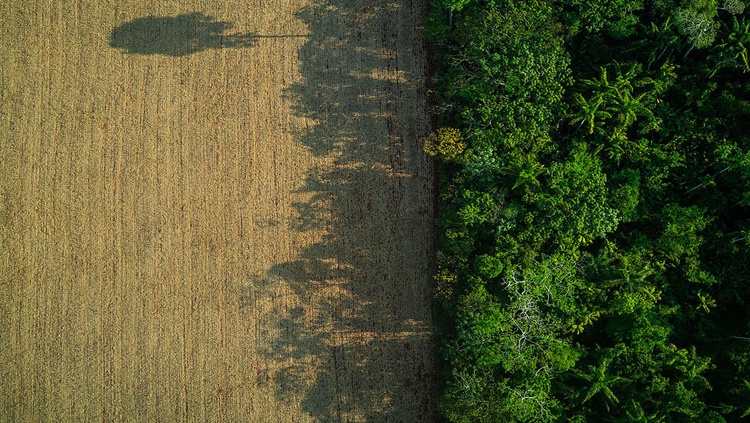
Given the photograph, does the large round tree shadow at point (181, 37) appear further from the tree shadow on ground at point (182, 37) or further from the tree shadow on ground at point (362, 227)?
the tree shadow on ground at point (362, 227)

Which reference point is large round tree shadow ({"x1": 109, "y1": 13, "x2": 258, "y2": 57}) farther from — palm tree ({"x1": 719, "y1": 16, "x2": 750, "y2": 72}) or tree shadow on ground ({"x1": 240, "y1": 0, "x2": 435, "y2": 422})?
palm tree ({"x1": 719, "y1": 16, "x2": 750, "y2": 72})

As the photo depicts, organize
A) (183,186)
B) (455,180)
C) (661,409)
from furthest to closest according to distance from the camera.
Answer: (183,186) → (455,180) → (661,409)

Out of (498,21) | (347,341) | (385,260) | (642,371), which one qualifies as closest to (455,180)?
(385,260)

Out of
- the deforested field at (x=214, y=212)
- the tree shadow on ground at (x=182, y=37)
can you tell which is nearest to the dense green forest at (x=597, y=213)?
the deforested field at (x=214, y=212)

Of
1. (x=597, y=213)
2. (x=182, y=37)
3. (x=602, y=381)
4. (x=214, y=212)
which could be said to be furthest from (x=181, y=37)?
(x=602, y=381)

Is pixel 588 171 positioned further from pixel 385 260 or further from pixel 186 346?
pixel 186 346
